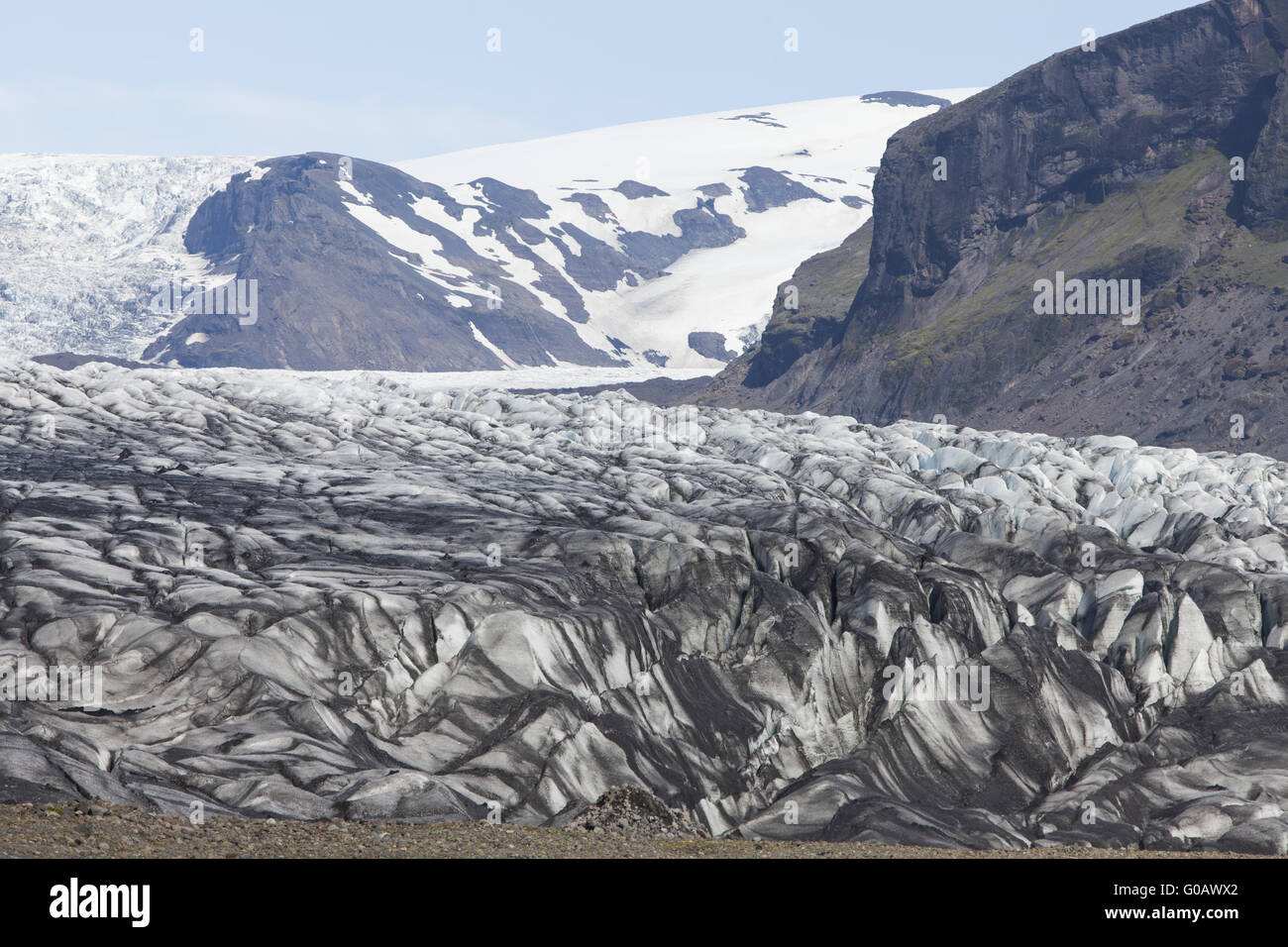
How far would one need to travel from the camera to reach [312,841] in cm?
2556

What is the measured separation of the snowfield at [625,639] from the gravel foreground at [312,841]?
584cm

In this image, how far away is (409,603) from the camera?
182ft

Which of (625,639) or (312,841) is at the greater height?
(312,841)

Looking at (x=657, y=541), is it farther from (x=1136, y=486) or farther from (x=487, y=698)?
(x=1136, y=486)

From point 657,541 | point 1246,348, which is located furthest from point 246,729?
point 1246,348

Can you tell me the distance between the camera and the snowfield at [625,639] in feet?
152

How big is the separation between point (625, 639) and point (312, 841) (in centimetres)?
3332

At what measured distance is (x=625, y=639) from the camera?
58.5 meters

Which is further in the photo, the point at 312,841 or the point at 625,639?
the point at 625,639

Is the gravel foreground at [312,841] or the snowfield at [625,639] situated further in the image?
the snowfield at [625,639]

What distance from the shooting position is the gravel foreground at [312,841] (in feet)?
77.2

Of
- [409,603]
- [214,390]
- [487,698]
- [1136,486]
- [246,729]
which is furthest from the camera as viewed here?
[214,390]
